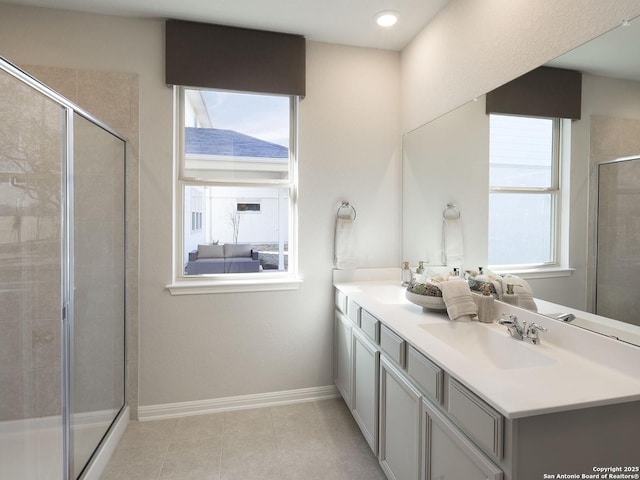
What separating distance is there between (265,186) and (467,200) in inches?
55.8

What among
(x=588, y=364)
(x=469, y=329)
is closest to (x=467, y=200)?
(x=469, y=329)

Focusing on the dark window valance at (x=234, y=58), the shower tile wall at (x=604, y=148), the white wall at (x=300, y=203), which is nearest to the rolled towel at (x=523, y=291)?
the shower tile wall at (x=604, y=148)

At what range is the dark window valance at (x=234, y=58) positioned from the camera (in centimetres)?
233

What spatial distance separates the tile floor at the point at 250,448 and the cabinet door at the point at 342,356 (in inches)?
7.7

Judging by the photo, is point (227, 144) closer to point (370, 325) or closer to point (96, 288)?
point (96, 288)

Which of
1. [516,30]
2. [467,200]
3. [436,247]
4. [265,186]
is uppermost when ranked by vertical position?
[516,30]

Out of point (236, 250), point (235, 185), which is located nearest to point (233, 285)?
point (236, 250)

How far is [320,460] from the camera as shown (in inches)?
78.6

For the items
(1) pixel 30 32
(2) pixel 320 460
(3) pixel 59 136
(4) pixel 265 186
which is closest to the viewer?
(3) pixel 59 136

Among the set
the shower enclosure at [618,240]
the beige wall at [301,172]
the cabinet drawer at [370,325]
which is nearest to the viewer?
the shower enclosure at [618,240]

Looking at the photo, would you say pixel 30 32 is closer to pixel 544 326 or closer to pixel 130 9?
pixel 130 9

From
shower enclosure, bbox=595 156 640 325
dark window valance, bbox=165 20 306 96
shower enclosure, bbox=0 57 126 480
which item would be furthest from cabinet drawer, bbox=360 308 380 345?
dark window valance, bbox=165 20 306 96

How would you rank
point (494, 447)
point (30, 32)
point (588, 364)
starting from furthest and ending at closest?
point (30, 32) < point (588, 364) < point (494, 447)

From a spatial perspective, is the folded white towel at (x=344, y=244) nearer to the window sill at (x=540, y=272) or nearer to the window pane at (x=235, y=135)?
the window pane at (x=235, y=135)
